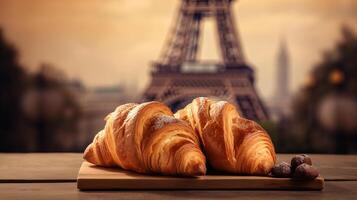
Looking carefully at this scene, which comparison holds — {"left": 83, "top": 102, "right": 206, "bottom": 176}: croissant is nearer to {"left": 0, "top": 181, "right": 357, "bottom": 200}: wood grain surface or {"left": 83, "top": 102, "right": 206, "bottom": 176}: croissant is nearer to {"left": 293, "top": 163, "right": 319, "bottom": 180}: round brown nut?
{"left": 0, "top": 181, "right": 357, "bottom": 200}: wood grain surface

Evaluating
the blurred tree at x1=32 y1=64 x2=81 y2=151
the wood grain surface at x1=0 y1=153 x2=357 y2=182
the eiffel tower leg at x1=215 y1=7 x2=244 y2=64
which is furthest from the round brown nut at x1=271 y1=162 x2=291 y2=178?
the blurred tree at x1=32 y1=64 x2=81 y2=151

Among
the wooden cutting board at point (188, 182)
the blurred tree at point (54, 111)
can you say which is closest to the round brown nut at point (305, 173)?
the wooden cutting board at point (188, 182)

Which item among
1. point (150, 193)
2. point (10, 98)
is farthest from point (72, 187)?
point (10, 98)

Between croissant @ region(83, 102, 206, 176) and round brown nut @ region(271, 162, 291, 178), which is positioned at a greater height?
croissant @ region(83, 102, 206, 176)

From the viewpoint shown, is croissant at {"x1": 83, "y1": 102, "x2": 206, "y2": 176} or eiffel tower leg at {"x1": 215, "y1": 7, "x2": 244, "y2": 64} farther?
eiffel tower leg at {"x1": 215, "y1": 7, "x2": 244, "y2": 64}

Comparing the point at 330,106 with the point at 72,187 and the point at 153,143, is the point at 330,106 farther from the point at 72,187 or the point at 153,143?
the point at 72,187

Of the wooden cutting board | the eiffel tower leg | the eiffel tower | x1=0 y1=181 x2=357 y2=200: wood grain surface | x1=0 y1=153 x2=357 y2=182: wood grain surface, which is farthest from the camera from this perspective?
the eiffel tower
